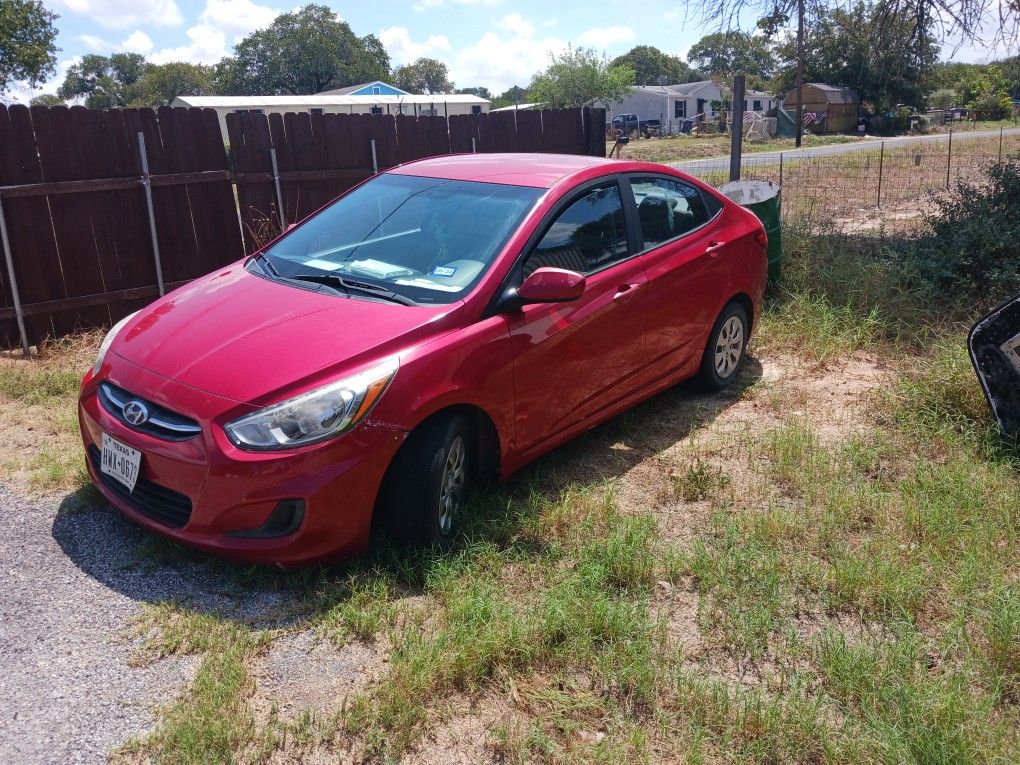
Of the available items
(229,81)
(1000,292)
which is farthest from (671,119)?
(1000,292)

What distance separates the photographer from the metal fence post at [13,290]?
21.5 ft

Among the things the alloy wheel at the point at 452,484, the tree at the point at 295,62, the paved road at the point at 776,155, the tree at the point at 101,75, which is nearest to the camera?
the alloy wheel at the point at 452,484

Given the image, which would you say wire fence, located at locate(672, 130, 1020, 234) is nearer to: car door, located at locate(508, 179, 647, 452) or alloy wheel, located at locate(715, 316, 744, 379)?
alloy wheel, located at locate(715, 316, 744, 379)

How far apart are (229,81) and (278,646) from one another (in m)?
101

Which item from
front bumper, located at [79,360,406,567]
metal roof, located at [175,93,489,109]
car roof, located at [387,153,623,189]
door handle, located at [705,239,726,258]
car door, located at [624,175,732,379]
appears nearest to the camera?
front bumper, located at [79,360,406,567]

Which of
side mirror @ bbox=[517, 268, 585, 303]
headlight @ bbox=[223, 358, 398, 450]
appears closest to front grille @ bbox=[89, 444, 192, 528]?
headlight @ bbox=[223, 358, 398, 450]

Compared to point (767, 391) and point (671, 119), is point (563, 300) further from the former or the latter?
point (671, 119)

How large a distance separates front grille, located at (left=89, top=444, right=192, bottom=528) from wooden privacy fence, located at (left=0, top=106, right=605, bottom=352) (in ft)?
13.0

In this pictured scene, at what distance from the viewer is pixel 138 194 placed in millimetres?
7285

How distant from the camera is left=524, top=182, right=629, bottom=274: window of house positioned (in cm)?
425

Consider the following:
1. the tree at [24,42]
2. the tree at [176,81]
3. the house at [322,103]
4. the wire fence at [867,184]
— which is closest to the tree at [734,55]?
the wire fence at [867,184]

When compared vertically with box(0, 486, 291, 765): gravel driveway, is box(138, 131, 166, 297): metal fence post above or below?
above

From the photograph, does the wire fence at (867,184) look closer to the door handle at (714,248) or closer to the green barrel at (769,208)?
the green barrel at (769,208)

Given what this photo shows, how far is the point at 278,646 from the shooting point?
314cm
